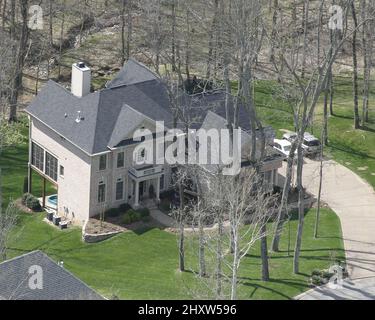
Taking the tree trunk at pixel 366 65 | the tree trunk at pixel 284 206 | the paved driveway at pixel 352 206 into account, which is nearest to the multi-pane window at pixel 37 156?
the paved driveway at pixel 352 206

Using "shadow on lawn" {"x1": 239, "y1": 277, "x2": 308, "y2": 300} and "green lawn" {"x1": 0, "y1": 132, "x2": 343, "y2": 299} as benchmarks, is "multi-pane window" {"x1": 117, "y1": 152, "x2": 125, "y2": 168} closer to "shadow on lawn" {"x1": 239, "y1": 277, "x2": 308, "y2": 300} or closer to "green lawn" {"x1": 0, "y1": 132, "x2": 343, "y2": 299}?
"green lawn" {"x1": 0, "y1": 132, "x2": 343, "y2": 299}

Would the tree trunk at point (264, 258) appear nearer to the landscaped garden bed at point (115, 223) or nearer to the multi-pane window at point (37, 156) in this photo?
the landscaped garden bed at point (115, 223)

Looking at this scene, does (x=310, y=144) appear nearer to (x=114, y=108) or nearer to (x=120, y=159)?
(x=120, y=159)

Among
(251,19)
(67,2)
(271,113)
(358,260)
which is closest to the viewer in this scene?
(251,19)

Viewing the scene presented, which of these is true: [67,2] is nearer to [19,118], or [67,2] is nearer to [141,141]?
[19,118]

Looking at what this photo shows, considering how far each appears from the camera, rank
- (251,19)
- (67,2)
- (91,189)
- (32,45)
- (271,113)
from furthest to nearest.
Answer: (67,2), (32,45), (271,113), (91,189), (251,19)

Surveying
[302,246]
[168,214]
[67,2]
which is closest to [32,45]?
[67,2]
